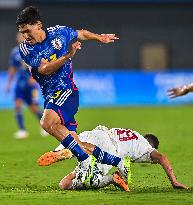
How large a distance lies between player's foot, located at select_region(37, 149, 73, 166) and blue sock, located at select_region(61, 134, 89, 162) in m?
0.19

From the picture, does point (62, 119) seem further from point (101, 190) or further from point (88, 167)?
point (101, 190)

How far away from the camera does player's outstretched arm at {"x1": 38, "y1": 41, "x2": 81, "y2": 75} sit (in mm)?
10055

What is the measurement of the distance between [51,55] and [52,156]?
4.11 feet

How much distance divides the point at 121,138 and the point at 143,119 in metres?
11.8

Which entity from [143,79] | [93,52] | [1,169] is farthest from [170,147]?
[93,52]

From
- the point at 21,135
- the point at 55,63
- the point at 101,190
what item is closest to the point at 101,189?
the point at 101,190

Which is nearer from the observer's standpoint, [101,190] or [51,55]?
[101,190]

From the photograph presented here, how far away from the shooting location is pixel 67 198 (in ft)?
31.1

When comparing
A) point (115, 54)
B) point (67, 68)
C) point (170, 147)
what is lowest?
point (115, 54)

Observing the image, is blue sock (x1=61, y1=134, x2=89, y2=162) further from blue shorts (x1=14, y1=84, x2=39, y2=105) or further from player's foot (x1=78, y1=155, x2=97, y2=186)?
blue shorts (x1=14, y1=84, x2=39, y2=105)

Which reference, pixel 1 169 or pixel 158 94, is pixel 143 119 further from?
pixel 1 169

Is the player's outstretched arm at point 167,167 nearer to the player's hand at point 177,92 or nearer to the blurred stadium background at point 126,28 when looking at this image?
the player's hand at point 177,92

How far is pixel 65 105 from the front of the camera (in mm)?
10820

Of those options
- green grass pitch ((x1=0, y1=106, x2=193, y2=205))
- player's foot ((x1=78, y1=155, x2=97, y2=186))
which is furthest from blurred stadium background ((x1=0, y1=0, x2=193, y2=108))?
player's foot ((x1=78, y1=155, x2=97, y2=186))
